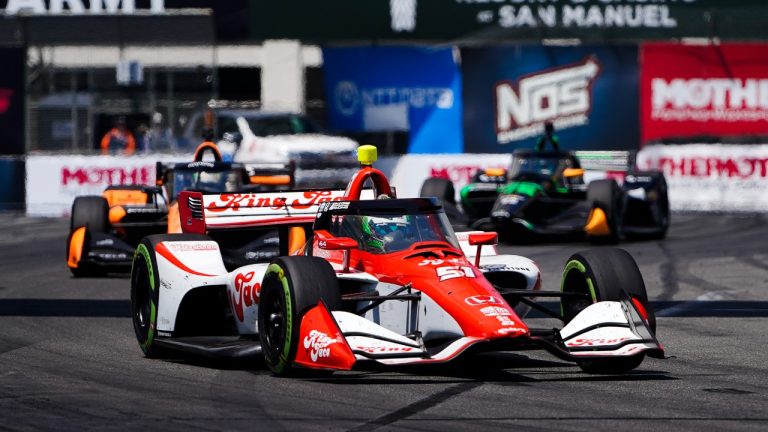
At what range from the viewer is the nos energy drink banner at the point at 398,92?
108 ft

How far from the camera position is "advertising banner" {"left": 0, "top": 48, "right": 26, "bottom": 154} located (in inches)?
1272

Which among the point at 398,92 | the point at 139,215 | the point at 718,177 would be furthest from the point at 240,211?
the point at 398,92

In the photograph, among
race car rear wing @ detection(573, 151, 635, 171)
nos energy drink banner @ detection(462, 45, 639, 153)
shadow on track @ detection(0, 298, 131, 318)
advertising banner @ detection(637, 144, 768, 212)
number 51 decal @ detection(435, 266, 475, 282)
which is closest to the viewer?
number 51 decal @ detection(435, 266, 475, 282)

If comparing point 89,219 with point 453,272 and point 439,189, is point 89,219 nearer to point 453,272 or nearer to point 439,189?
point 439,189

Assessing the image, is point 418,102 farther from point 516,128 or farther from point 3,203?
point 3,203

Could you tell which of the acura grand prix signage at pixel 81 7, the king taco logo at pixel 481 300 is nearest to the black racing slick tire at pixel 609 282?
the king taco logo at pixel 481 300

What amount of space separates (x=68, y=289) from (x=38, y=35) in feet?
58.9

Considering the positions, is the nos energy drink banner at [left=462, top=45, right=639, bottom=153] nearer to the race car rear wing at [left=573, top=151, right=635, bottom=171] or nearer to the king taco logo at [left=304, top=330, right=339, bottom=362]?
the race car rear wing at [left=573, top=151, right=635, bottom=171]

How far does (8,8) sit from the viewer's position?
113ft

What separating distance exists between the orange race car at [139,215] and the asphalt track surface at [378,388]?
3.28 meters

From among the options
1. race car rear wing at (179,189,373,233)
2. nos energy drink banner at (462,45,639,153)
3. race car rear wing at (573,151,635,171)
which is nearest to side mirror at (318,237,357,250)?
race car rear wing at (179,189,373,233)

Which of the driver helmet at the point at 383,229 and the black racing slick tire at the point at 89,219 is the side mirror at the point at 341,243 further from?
the black racing slick tire at the point at 89,219

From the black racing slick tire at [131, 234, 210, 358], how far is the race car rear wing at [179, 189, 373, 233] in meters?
0.92

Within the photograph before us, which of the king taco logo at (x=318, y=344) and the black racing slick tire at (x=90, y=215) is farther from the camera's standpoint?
the black racing slick tire at (x=90, y=215)
